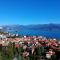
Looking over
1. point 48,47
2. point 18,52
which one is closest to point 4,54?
point 18,52

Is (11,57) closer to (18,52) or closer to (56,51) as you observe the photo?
(18,52)

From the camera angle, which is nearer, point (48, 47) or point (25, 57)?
point (25, 57)

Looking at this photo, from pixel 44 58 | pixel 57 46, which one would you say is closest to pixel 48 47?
pixel 57 46

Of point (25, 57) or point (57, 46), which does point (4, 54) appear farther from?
point (57, 46)

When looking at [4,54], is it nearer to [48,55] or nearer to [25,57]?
[25,57]

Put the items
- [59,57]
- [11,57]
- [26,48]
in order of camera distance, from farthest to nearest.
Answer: [26,48]
[11,57]
[59,57]

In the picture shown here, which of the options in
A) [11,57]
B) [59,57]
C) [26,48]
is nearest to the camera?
[59,57]

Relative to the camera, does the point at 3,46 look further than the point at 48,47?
Yes

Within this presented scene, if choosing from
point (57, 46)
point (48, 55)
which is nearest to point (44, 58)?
point (48, 55)
